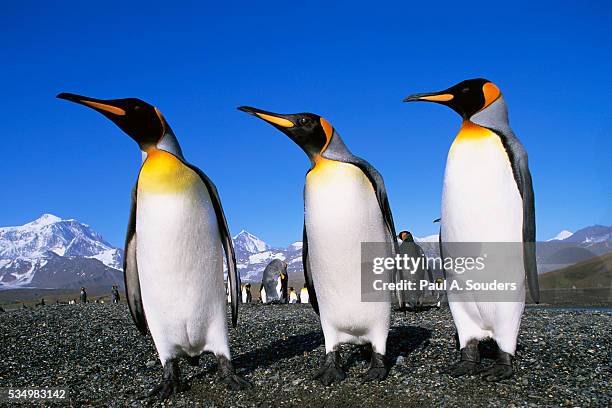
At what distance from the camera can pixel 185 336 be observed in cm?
451

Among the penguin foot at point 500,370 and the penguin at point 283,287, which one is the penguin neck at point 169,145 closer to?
the penguin foot at point 500,370

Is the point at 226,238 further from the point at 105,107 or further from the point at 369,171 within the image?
the point at 105,107

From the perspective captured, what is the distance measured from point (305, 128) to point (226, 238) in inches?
46.9

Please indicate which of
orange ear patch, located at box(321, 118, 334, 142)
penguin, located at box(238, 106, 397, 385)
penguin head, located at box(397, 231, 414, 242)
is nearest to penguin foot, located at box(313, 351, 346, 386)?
penguin, located at box(238, 106, 397, 385)

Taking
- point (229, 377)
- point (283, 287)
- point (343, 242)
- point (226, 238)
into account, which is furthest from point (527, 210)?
point (283, 287)

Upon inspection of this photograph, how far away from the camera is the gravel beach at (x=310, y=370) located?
403 centimetres

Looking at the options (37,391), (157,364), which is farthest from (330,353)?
(37,391)

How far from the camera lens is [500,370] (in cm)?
421

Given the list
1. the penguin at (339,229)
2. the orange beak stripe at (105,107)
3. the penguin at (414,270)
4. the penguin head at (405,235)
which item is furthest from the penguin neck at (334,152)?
the penguin head at (405,235)

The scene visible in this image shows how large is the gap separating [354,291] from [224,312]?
45.0 inches

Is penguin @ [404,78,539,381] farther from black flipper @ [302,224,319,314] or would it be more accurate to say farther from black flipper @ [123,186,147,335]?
black flipper @ [123,186,147,335]

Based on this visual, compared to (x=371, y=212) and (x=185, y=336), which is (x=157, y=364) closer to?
(x=185, y=336)

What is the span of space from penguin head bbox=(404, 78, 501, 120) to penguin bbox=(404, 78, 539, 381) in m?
0.19

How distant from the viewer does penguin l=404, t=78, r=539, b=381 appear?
13.9 feet
